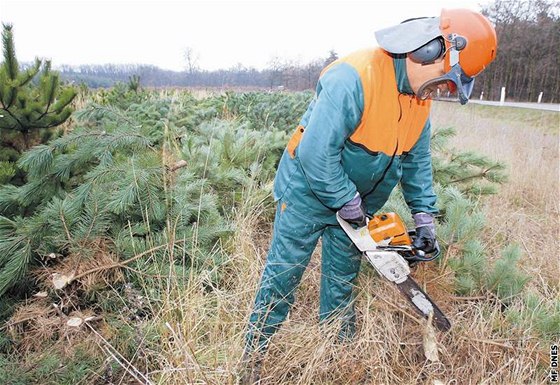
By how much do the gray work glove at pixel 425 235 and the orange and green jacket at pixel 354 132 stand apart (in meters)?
0.31

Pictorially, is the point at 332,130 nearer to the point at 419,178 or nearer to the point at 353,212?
the point at 353,212

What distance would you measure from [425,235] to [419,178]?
0.30 m

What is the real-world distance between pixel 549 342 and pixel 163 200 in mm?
2129

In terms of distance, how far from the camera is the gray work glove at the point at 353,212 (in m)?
1.69

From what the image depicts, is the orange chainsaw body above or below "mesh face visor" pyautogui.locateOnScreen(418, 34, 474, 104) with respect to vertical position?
below

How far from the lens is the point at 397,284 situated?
1.83 m

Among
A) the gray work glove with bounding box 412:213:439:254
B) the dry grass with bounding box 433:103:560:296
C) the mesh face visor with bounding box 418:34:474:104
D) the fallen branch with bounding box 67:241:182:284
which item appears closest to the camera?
the mesh face visor with bounding box 418:34:474:104

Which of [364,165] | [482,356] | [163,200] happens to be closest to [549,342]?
[482,356]

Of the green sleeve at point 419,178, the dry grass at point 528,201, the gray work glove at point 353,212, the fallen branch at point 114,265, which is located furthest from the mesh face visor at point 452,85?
the dry grass at point 528,201

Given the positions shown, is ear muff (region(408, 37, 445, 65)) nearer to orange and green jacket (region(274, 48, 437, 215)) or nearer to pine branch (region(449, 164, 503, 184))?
orange and green jacket (region(274, 48, 437, 215))

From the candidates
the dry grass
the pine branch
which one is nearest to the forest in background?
the dry grass

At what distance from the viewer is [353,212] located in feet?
5.56

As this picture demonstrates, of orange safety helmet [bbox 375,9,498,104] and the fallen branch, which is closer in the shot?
orange safety helmet [bbox 375,9,498,104]

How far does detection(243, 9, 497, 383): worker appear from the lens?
1.54 m
